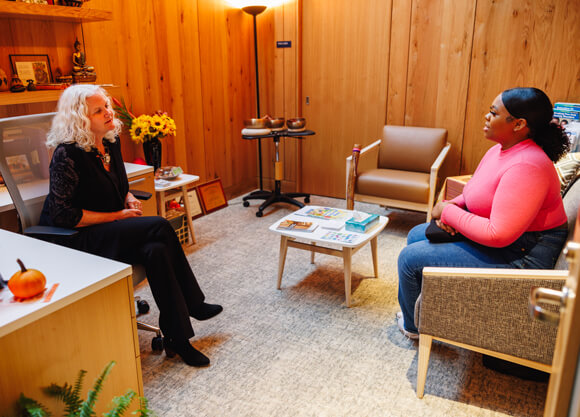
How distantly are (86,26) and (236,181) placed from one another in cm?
215

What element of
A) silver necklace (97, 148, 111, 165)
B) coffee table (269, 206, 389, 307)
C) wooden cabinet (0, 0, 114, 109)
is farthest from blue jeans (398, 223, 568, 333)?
wooden cabinet (0, 0, 114, 109)

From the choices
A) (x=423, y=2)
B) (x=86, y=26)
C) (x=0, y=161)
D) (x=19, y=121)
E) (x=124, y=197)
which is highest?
(x=423, y=2)

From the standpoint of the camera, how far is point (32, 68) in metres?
2.92

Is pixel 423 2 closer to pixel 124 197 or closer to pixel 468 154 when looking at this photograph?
pixel 468 154

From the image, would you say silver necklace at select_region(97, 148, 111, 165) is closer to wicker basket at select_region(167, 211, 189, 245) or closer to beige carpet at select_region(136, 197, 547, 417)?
beige carpet at select_region(136, 197, 547, 417)

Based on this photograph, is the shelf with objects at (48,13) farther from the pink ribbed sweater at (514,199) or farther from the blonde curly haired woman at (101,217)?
the pink ribbed sweater at (514,199)

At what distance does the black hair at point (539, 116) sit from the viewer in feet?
6.22

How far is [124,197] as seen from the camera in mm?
2441

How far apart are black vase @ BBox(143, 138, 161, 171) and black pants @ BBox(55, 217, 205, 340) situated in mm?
1348

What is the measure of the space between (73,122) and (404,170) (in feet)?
9.22

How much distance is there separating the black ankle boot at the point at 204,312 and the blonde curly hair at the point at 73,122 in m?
0.93

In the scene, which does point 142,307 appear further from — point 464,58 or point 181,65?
point 464,58

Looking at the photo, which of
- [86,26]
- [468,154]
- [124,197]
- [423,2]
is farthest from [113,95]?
[468,154]

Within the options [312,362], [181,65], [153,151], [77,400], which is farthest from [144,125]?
[77,400]
